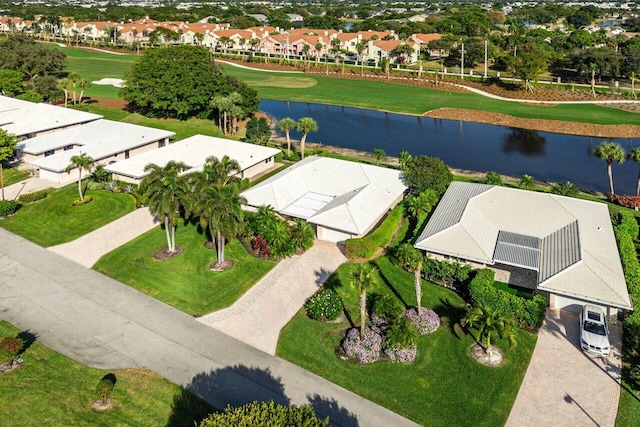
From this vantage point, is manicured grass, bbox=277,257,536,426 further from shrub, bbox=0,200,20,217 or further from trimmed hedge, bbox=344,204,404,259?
shrub, bbox=0,200,20,217

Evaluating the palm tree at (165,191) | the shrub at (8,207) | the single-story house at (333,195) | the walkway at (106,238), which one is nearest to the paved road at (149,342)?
the walkway at (106,238)

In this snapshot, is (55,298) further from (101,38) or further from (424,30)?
(101,38)

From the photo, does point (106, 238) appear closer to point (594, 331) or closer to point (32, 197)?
point (32, 197)

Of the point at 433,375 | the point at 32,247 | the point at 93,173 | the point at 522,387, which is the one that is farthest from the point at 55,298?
the point at 522,387

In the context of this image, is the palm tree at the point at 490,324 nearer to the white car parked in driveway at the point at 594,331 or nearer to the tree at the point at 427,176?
the white car parked in driveway at the point at 594,331

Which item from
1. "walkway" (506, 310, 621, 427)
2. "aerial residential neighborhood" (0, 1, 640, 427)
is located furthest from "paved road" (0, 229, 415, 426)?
"walkway" (506, 310, 621, 427)

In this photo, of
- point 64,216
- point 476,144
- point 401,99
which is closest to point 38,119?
point 64,216
